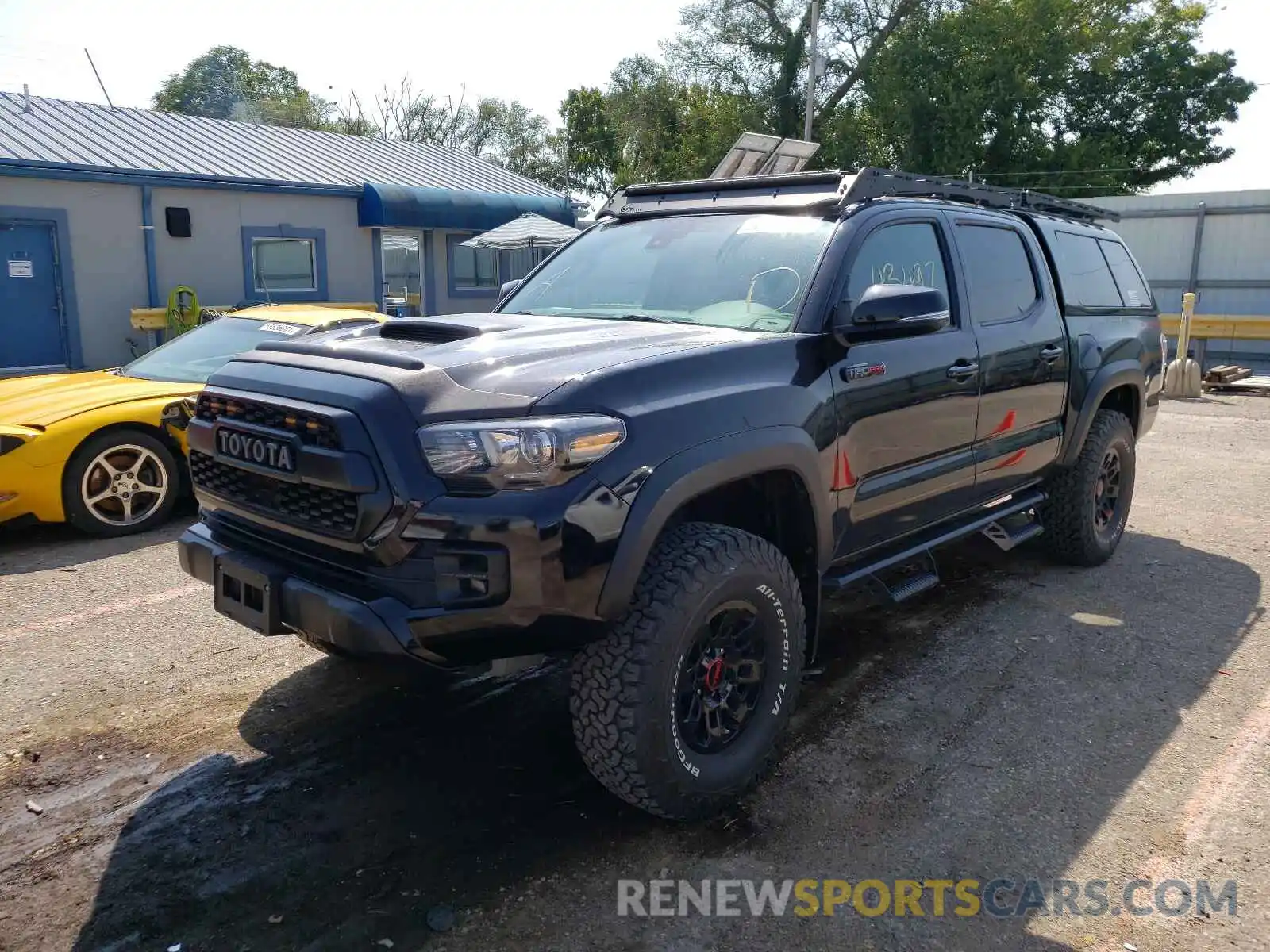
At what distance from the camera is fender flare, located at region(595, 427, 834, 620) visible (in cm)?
277

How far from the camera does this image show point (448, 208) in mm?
17312

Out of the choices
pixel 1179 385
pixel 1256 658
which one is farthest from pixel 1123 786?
pixel 1179 385

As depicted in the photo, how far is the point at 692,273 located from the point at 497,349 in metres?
1.14

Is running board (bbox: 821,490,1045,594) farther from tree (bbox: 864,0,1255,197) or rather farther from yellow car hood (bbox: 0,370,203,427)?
tree (bbox: 864,0,1255,197)

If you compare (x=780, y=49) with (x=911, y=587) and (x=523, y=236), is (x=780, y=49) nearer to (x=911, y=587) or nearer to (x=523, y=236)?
(x=523, y=236)

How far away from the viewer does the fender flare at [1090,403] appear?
17.4 ft

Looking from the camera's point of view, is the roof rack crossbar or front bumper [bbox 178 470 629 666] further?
the roof rack crossbar

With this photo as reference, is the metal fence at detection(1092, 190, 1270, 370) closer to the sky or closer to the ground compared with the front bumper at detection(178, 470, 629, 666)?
closer to the sky

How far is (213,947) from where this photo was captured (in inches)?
99.0

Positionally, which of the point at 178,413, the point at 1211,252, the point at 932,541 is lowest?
the point at 932,541

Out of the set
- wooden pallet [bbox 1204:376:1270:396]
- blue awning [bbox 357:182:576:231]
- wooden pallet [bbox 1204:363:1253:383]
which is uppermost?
blue awning [bbox 357:182:576:231]

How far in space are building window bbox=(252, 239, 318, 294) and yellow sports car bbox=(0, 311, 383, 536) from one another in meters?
9.12

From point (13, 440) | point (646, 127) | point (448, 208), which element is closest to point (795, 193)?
point (13, 440)

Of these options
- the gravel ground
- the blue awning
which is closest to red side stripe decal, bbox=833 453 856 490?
the gravel ground
